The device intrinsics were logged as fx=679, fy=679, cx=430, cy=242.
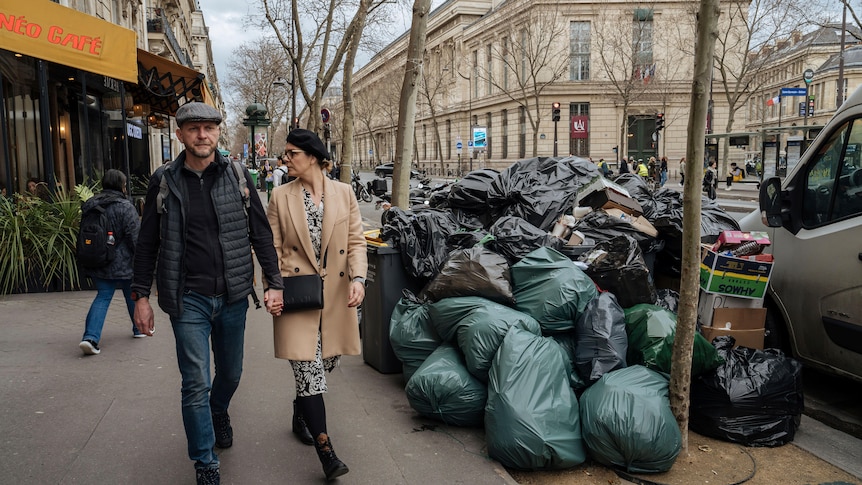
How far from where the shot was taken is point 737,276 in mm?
4844

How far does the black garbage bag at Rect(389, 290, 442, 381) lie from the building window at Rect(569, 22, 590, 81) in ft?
163

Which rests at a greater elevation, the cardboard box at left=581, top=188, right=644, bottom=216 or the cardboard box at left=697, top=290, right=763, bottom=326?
the cardboard box at left=581, top=188, right=644, bottom=216

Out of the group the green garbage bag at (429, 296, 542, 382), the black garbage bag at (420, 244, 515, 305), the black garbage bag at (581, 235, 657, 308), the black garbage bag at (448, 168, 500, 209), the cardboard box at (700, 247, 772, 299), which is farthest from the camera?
the black garbage bag at (448, 168, 500, 209)

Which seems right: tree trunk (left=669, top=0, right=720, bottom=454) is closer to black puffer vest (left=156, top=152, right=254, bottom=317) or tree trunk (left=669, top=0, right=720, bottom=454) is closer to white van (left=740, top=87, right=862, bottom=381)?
white van (left=740, top=87, right=862, bottom=381)

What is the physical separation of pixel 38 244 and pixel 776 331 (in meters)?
7.95

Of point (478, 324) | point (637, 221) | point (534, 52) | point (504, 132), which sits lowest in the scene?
point (478, 324)

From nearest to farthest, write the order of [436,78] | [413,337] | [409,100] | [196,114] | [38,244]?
1. [196,114]
2. [413,337]
3. [38,244]
4. [409,100]
5. [436,78]

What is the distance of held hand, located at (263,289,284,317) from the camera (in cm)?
331

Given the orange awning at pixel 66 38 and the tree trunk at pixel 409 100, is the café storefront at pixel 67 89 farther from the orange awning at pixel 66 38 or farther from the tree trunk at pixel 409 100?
the tree trunk at pixel 409 100

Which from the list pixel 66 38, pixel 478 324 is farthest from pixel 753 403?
pixel 66 38

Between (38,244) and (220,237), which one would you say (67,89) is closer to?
(38,244)

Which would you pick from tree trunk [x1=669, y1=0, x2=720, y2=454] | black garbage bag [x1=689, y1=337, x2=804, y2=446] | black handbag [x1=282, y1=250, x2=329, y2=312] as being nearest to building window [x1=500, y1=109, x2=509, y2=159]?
black garbage bag [x1=689, y1=337, x2=804, y2=446]

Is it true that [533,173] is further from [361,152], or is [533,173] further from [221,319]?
[361,152]

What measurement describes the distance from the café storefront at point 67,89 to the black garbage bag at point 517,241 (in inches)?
257
